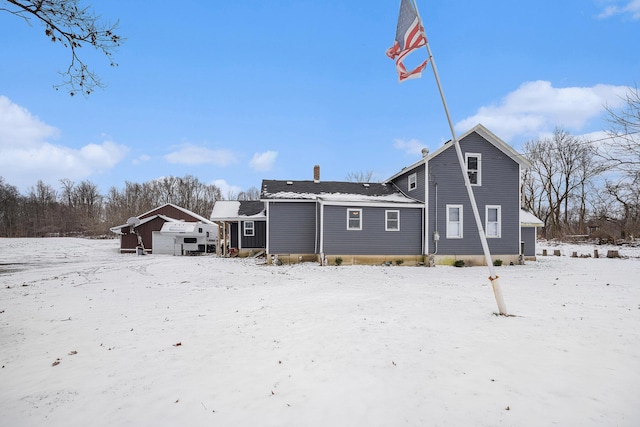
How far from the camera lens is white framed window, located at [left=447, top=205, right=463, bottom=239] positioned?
18984 millimetres

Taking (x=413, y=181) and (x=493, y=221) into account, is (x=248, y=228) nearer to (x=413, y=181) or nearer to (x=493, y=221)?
(x=413, y=181)

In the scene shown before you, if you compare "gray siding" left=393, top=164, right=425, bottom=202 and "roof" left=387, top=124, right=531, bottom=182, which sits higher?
"roof" left=387, top=124, right=531, bottom=182

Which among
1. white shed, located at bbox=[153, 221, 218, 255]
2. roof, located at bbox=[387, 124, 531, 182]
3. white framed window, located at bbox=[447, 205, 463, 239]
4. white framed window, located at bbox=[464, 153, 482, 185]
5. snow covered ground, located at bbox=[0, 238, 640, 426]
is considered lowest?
snow covered ground, located at bbox=[0, 238, 640, 426]

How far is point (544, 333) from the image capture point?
642 centimetres

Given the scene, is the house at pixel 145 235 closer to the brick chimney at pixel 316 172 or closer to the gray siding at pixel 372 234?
the brick chimney at pixel 316 172

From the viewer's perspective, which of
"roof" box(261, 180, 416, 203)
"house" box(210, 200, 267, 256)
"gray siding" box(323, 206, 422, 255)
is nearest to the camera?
"gray siding" box(323, 206, 422, 255)

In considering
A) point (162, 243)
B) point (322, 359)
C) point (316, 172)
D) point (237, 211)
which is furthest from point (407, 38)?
point (162, 243)

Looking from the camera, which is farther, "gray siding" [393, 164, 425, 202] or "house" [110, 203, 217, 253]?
"house" [110, 203, 217, 253]

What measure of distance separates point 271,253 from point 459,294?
38.3ft

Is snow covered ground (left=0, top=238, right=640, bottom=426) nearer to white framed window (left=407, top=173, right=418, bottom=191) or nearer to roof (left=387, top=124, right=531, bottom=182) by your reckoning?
roof (left=387, top=124, right=531, bottom=182)

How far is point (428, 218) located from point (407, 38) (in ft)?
39.9

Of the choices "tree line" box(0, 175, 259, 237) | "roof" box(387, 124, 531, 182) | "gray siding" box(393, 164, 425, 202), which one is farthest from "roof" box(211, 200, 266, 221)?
"tree line" box(0, 175, 259, 237)

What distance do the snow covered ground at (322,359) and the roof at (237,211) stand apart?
44.2ft

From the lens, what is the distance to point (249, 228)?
24.5 meters
